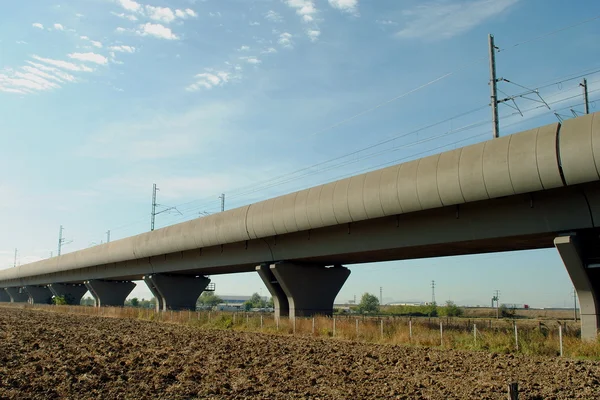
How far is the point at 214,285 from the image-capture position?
211 feet

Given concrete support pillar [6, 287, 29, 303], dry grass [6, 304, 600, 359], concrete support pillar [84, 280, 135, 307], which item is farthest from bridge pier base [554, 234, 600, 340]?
concrete support pillar [6, 287, 29, 303]

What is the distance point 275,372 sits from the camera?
607 inches

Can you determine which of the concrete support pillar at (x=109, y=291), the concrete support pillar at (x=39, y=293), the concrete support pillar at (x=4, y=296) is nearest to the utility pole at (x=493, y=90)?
the concrete support pillar at (x=109, y=291)

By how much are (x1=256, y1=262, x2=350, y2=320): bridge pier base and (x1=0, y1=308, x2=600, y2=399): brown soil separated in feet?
45.2

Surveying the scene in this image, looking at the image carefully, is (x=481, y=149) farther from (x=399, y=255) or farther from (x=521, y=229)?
(x=399, y=255)

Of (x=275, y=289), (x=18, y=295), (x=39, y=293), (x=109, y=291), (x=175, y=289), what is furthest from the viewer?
(x=18, y=295)

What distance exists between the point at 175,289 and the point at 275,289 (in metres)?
20.6

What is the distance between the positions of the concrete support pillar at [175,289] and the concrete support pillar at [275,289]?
773 inches

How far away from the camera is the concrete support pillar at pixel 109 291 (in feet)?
233

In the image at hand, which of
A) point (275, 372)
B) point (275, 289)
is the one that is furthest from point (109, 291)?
point (275, 372)

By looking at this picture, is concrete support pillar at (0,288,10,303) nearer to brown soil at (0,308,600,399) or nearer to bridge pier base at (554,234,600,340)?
brown soil at (0,308,600,399)

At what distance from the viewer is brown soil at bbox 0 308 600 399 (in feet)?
40.6

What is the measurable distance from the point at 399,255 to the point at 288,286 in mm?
8427

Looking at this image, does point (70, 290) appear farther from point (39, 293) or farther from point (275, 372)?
point (275, 372)
